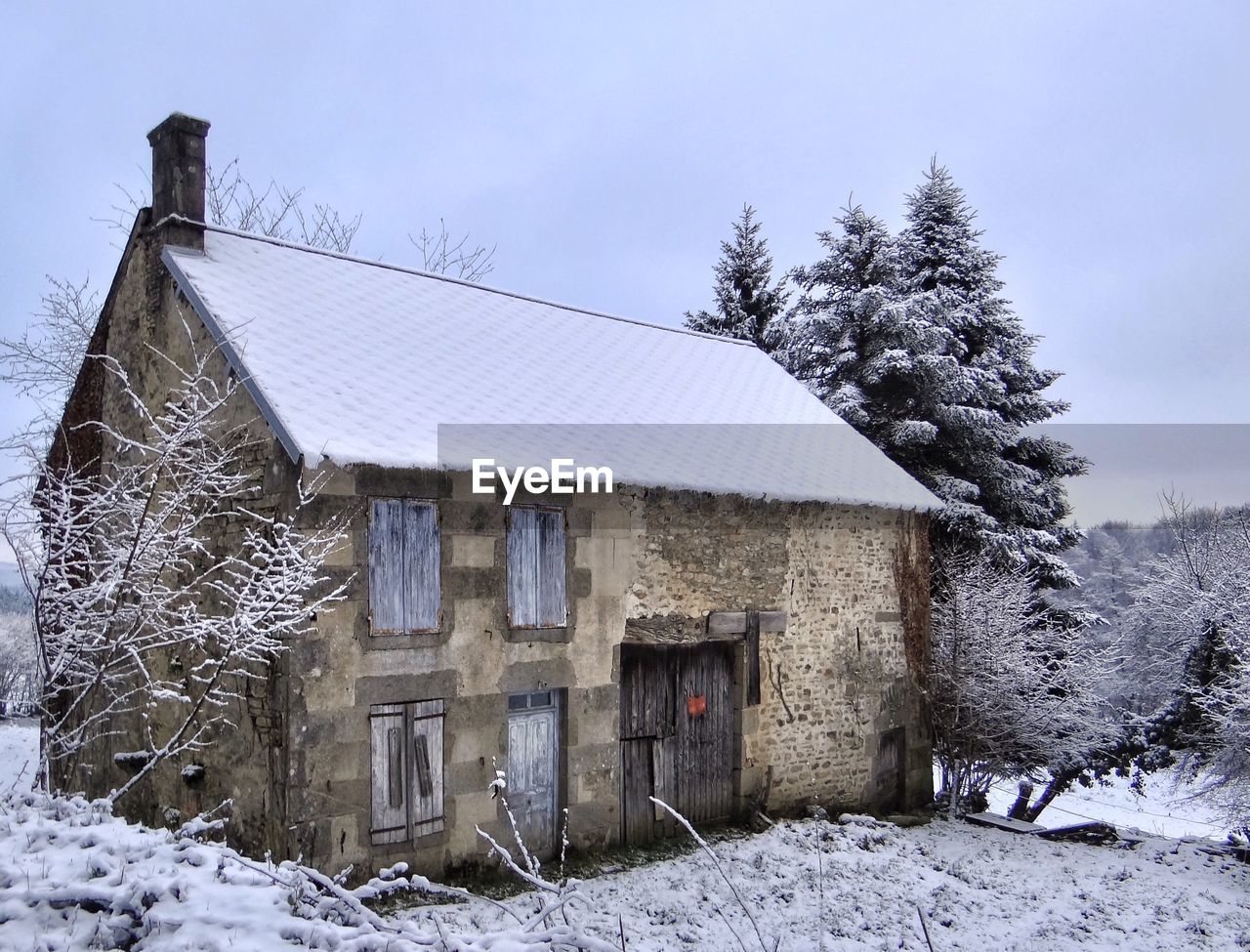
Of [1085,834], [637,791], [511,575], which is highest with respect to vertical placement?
[511,575]

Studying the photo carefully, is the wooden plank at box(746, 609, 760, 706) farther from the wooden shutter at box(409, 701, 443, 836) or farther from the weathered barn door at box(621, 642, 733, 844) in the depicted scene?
the wooden shutter at box(409, 701, 443, 836)

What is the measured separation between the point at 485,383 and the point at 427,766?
13.2ft

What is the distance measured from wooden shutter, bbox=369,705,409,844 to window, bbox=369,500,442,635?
736 mm

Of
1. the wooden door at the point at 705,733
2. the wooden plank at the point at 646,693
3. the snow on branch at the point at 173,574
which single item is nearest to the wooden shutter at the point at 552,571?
the wooden plank at the point at 646,693

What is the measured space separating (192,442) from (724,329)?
638 inches

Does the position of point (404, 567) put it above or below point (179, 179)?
below

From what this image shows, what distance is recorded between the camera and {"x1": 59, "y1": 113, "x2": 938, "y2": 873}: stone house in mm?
8258

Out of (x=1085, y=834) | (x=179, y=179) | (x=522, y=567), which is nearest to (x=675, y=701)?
(x=522, y=567)

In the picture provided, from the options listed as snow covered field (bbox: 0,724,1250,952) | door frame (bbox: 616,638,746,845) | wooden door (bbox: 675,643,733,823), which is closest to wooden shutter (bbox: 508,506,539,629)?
door frame (bbox: 616,638,746,845)

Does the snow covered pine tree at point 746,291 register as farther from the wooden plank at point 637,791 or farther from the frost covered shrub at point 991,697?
the wooden plank at point 637,791

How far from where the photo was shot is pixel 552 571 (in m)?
9.73

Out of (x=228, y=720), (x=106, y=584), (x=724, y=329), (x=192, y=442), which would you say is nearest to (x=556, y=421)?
(x=192, y=442)

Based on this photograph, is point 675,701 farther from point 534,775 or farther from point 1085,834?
point 1085,834

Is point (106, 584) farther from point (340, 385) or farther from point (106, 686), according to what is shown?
point (106, 686)
